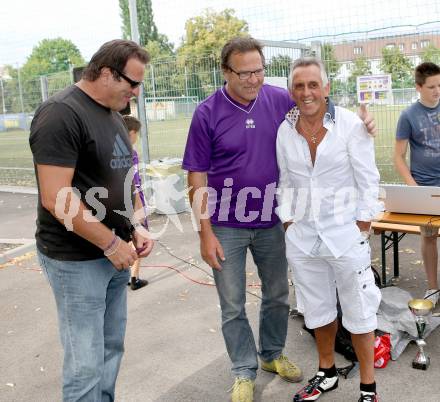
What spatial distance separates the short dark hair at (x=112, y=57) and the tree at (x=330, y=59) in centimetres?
553

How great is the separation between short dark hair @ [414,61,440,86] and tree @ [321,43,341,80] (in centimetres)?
323

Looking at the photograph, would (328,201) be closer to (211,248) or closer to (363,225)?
(363,225)

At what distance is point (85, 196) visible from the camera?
7.93 feet

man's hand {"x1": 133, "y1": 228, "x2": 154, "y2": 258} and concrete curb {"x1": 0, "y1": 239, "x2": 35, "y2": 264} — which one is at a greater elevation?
man's hand {"x1": 133, "y1": 228, "x2": 154, "y2": 258}

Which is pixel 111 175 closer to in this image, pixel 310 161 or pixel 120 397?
pixel 310 161

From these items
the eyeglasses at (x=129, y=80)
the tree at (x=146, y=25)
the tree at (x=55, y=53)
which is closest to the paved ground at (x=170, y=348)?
the eyeglasses at (x=129, y=80)

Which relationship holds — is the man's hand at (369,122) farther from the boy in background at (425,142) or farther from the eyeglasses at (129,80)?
the boy in background at (425,142)

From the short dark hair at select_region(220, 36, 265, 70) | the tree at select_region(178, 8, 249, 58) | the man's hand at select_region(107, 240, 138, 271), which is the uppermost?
the tree at select_region(178, 8, 249, 58)

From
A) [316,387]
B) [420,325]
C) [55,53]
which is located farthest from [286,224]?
[55,53]

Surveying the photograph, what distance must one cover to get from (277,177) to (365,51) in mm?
4952

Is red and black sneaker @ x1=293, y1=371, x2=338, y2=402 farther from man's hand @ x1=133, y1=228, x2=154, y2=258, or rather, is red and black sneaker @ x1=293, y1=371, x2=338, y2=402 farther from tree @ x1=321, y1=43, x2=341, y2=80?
tree @ x1=321, y1=43, x2=341, y2=80

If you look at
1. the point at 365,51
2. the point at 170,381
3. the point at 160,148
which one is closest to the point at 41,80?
the point at 160,148

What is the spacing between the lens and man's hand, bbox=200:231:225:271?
122 inches

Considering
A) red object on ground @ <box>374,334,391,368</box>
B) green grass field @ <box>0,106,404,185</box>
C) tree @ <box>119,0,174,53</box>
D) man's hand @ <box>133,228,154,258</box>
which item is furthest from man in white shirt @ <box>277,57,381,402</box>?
tree @ <box>119,0,174,53</box>
